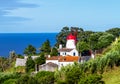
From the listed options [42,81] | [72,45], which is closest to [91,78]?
[42,81]

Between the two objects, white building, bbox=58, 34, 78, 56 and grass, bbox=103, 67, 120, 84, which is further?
white building, bbox=58, 34, 78, 56

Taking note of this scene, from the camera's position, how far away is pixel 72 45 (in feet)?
189

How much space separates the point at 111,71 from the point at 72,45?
2845 cm

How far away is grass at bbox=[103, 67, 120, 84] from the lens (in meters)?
25.8

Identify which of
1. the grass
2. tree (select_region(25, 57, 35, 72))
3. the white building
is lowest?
tree (select_region(25, 57, 35, 72))

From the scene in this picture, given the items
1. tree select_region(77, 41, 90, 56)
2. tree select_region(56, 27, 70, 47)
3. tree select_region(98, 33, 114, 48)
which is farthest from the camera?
tree select_region(56, 27, 70, 47)

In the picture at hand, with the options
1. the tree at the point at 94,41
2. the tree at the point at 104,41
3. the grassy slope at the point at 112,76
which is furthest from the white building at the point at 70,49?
the grassy slope at the point at 112,76

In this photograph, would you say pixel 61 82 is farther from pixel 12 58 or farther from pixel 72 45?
pixel 12 58

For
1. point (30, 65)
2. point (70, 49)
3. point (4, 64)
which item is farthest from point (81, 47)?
point (4, 64)

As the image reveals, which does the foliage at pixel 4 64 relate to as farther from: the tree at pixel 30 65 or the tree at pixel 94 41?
the tree at pixel 94 41

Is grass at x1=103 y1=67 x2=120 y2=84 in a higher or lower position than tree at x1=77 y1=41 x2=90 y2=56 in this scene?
lower

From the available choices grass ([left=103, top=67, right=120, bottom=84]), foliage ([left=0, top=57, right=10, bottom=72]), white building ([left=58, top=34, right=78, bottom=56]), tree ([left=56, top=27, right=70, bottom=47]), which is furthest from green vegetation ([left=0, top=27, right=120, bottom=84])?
tree ([left=56, top=27, right=70, bottom=47])

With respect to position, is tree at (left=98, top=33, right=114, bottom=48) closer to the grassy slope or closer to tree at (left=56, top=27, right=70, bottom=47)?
tree at (left=56, top=27, right=70, bottom=47)

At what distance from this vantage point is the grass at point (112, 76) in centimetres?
2578
